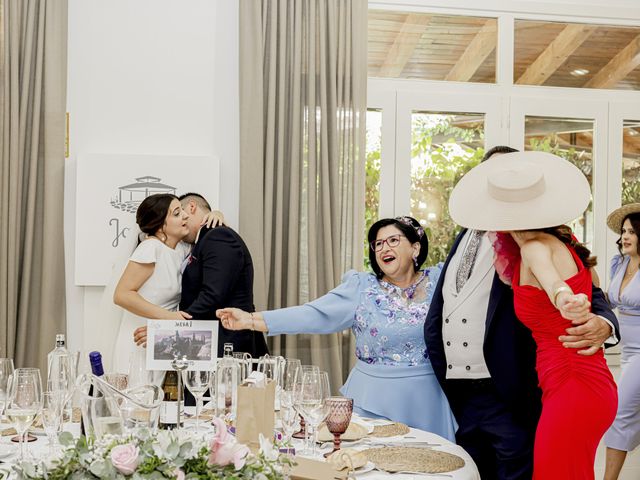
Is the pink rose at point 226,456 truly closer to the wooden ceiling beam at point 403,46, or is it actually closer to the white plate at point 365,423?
the white plate at point 365,423

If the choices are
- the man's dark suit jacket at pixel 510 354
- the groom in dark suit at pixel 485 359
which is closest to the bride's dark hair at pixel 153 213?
the groom in dark suit at pixel 485 359

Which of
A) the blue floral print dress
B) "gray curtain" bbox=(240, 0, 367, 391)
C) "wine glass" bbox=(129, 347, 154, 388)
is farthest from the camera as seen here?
"gray curtain" bbox=(240, 0, 367, 391)

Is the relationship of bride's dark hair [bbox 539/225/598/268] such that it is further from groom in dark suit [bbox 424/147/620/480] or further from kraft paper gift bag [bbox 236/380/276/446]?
kraft paper gift bag [bbox 236/380/276/446]

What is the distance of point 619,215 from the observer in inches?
174

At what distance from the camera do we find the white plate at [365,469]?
1.79m

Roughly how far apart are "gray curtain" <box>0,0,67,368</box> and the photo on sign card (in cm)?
199

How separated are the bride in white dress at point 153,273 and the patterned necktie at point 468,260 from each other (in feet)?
4.11

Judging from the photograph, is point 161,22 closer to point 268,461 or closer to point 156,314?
point 156,314

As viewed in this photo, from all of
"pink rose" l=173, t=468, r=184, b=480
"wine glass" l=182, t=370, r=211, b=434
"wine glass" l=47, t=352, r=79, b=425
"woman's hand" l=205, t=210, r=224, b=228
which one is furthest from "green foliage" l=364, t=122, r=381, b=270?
"pink rose" l=173, t=468, r=184, b=480

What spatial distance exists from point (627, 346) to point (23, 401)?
11.2ft

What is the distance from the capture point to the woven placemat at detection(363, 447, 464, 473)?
1833mm

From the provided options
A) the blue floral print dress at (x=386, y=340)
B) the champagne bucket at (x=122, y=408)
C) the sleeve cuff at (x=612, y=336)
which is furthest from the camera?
the blue floral print dress at (x=386, y=340)

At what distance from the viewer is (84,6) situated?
404 centimetres

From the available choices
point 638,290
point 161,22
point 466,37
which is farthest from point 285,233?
point 638,290
